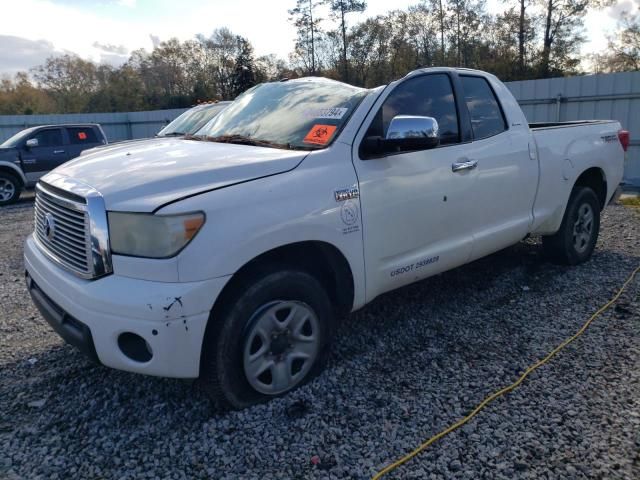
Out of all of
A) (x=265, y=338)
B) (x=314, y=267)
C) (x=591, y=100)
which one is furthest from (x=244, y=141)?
(x=591, y=100)

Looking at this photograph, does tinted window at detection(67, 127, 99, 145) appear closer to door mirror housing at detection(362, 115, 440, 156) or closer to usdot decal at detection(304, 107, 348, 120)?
usdot decal at detection(304, 107, 348, 120)

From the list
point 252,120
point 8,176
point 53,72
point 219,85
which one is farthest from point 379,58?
point 53,72

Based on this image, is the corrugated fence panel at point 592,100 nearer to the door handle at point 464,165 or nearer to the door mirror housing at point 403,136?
the door handle at point 464,165

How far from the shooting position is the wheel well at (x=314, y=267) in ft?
8.76

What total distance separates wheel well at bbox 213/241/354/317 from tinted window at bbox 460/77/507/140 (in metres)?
1.72

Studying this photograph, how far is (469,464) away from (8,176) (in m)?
12.9

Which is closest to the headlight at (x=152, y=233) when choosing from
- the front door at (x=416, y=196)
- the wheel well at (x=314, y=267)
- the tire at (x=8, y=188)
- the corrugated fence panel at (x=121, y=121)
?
the wheel well at (x=314, y=267)

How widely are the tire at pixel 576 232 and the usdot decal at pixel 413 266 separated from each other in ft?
7.05

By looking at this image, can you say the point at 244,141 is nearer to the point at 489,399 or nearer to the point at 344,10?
the point at 489,399

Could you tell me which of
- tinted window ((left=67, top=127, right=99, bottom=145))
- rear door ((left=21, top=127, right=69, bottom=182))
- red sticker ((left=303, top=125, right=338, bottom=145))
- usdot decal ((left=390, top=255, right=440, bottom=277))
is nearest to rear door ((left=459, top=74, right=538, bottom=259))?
usdot decal ((left=390, top=255, right=440, bottom=277))

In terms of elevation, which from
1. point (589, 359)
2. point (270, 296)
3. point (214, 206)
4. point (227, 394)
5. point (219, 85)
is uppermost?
point (219, 85)

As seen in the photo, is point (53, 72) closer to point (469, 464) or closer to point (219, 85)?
point (219, 85)

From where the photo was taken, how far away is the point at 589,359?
3391 millimetres

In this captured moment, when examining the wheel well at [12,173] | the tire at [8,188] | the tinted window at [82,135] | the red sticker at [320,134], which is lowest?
the tire at [8,188]
